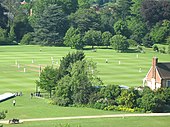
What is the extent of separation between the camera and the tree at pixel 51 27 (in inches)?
4892

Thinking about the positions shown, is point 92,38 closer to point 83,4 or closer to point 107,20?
point 107,20

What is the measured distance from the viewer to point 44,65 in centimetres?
8600

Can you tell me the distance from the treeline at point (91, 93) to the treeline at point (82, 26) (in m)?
54.0

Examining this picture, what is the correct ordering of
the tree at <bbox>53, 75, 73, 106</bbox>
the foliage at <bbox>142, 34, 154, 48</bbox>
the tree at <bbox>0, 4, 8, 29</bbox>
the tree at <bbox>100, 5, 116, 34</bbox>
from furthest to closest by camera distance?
the tree at <bbox>0, 4, 8, 29</bbox> < the tree at <bbox>100, 5, 116, 34</bbox> < the foliage at <bbox>142, 34, 154, 48</bbox> < the tree at <bbox>53, 75, 73, 106</bbox>

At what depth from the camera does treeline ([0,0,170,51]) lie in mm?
122688

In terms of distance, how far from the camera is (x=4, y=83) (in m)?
68.9

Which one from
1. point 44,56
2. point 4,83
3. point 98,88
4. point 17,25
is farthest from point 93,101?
point 17,25

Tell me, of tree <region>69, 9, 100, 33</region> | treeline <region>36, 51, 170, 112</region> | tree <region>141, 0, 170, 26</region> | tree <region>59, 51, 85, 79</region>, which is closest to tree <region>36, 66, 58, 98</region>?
treeline <region>36, 51, 170, 112</region>

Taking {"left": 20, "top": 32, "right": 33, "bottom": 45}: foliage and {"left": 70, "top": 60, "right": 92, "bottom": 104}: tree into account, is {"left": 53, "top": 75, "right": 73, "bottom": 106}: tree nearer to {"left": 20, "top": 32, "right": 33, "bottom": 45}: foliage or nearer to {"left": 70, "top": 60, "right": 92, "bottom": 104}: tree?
{"left": 70, "top": 60, "right": 92, "bottom": 104}: tree

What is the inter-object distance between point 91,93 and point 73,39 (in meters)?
60.8

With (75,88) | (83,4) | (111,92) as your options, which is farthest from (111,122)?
(83,4)

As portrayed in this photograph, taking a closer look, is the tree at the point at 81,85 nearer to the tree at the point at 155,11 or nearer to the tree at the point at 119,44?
the tree at the point at 119,44

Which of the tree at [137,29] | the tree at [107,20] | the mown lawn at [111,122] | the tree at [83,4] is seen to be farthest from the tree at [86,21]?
the mown lawn at [111,122]

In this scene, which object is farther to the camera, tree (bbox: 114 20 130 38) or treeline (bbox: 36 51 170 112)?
tree (bbox: 114 20 130 38)
